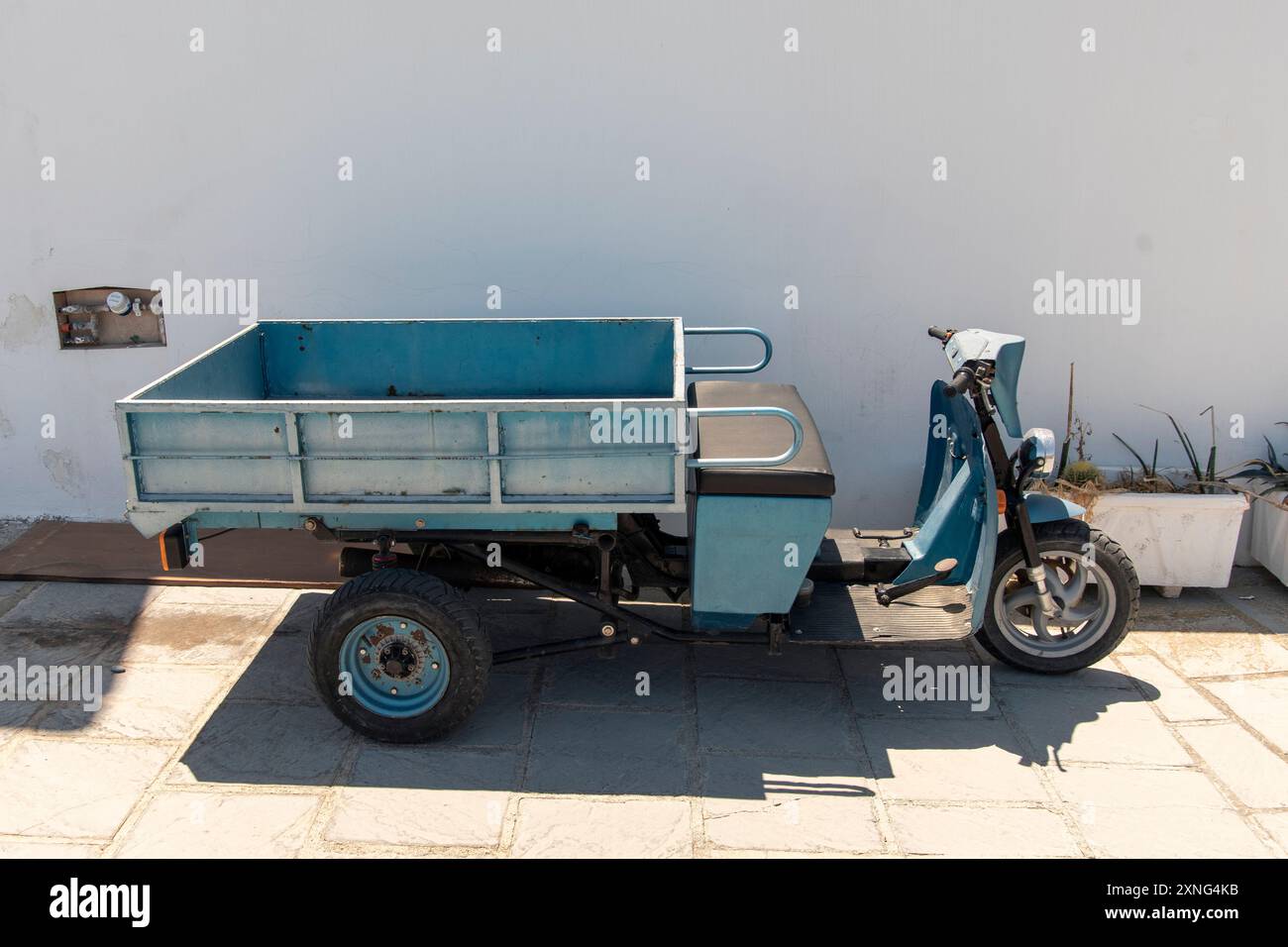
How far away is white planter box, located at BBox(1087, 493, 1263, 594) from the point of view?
19.0 ft

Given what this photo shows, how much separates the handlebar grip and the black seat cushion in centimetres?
57

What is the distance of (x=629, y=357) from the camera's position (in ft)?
18.2

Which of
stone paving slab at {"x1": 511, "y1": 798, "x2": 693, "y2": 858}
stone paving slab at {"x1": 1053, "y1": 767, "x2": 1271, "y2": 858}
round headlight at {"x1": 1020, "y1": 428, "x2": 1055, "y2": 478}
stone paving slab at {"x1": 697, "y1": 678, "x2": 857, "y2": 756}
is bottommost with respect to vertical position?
stone paving slab at {"x1": 1053, "y1": 767, "x2": 1271, "y2": 858}

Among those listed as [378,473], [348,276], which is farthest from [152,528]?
[348,276]

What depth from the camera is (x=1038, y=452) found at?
4.65 meters

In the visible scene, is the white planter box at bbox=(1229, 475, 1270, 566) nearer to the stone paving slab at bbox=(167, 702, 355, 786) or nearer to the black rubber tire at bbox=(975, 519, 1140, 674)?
the black rubber tire at bbox=(975, 519, 1140, 674)

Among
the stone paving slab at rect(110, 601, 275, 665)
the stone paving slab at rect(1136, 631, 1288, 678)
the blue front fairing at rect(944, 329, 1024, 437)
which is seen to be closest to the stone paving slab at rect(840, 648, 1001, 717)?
the stone paving slab at rect(1136, 631, 1288, 678)

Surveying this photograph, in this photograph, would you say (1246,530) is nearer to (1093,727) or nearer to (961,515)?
(1093,727)

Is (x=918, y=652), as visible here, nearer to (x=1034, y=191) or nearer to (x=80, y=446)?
(x=1034, y=191)

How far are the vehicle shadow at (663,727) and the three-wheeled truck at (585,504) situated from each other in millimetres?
203

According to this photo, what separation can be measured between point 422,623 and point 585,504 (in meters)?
0.82

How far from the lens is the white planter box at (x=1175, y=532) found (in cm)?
578

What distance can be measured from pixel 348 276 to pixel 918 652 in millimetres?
3634

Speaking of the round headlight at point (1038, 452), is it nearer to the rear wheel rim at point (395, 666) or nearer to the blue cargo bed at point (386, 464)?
the blue cargo bed at point (386, 464)
